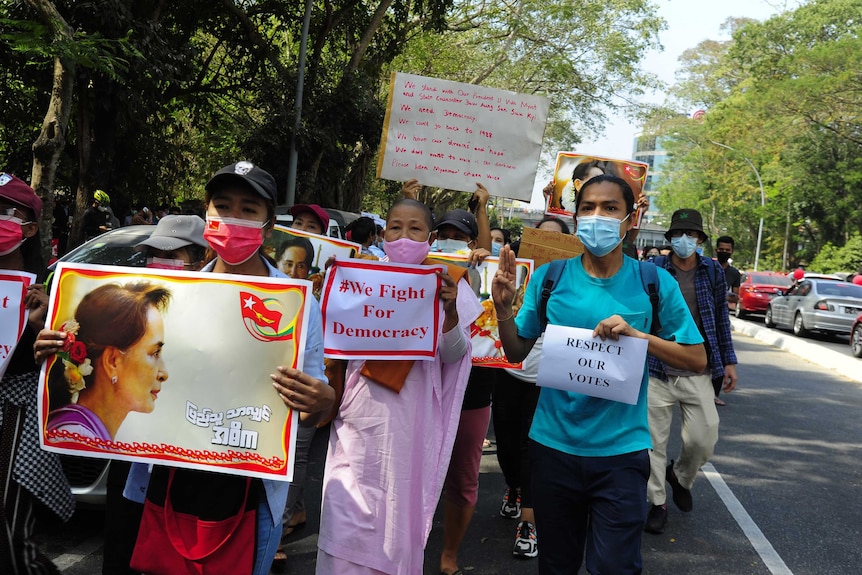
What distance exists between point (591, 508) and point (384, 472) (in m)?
0.79

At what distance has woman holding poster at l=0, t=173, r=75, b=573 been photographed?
8.61ft

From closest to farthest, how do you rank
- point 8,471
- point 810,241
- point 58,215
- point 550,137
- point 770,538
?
point 8,471 → point 770,538 → point 58,215 → point 550,137 → point 810,241

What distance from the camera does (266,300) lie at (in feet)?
7.70

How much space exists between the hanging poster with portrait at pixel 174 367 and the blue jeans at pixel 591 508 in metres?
1.10

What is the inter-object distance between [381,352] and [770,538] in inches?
126

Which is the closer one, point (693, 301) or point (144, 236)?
point (693, 301)

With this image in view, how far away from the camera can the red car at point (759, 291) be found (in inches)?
967

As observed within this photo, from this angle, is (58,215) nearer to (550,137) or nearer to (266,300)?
(266,300)

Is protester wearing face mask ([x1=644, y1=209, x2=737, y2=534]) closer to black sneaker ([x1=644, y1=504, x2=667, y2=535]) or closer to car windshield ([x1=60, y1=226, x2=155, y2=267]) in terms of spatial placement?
black sneaker ([x1=644, y1=504, x2=667, y2=535])

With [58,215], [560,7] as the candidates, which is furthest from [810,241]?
[58,215]

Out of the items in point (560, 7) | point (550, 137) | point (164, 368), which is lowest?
point (164, 368)

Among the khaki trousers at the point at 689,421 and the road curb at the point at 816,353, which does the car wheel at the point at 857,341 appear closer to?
the road curb at the point at 816,353

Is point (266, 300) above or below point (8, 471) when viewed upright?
above

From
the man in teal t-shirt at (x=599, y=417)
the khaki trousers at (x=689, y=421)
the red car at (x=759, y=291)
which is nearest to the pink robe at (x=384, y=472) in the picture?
the man in teal t-shirt at (x=599, y=417)
